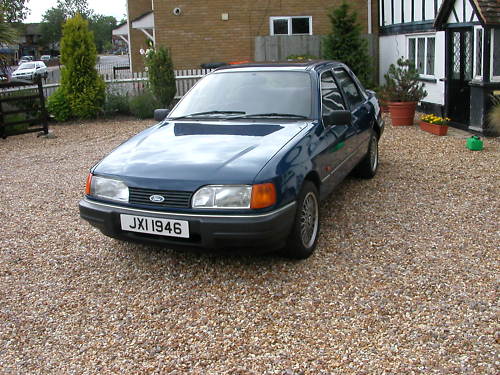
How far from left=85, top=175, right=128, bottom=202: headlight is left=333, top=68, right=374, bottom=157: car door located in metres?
2.67

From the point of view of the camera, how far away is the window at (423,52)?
44.3 ft

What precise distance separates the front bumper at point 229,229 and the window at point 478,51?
25.1 ft

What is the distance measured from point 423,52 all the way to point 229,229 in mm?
11515

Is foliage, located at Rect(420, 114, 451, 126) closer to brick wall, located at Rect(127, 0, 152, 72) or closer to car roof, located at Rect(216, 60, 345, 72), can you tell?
car roof, located at Rect(216, 60, 345, 72)

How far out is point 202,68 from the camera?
17.7 metres

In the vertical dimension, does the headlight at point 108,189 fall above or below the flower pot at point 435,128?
above

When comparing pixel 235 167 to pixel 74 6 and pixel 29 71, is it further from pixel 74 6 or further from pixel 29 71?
pixel 74 6

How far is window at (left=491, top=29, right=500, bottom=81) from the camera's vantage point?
1009 cm

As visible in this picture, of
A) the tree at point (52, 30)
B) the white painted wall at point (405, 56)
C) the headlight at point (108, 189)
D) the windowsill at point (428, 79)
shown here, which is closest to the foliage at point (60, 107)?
the windowsill at point (428, 79)

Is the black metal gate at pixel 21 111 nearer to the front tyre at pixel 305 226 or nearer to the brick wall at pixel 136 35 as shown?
the brick wall at pixel 136 35

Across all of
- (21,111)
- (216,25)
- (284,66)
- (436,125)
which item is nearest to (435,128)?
(436,125)

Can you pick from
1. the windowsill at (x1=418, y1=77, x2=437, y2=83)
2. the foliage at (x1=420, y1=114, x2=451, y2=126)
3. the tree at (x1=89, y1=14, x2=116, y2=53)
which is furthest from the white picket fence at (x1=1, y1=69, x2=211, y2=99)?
the tree at (x1=89, y1=14, x2=116, y2=53)

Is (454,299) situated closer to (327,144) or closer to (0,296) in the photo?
(327,144)

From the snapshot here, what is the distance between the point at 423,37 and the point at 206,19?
7.03 metres
